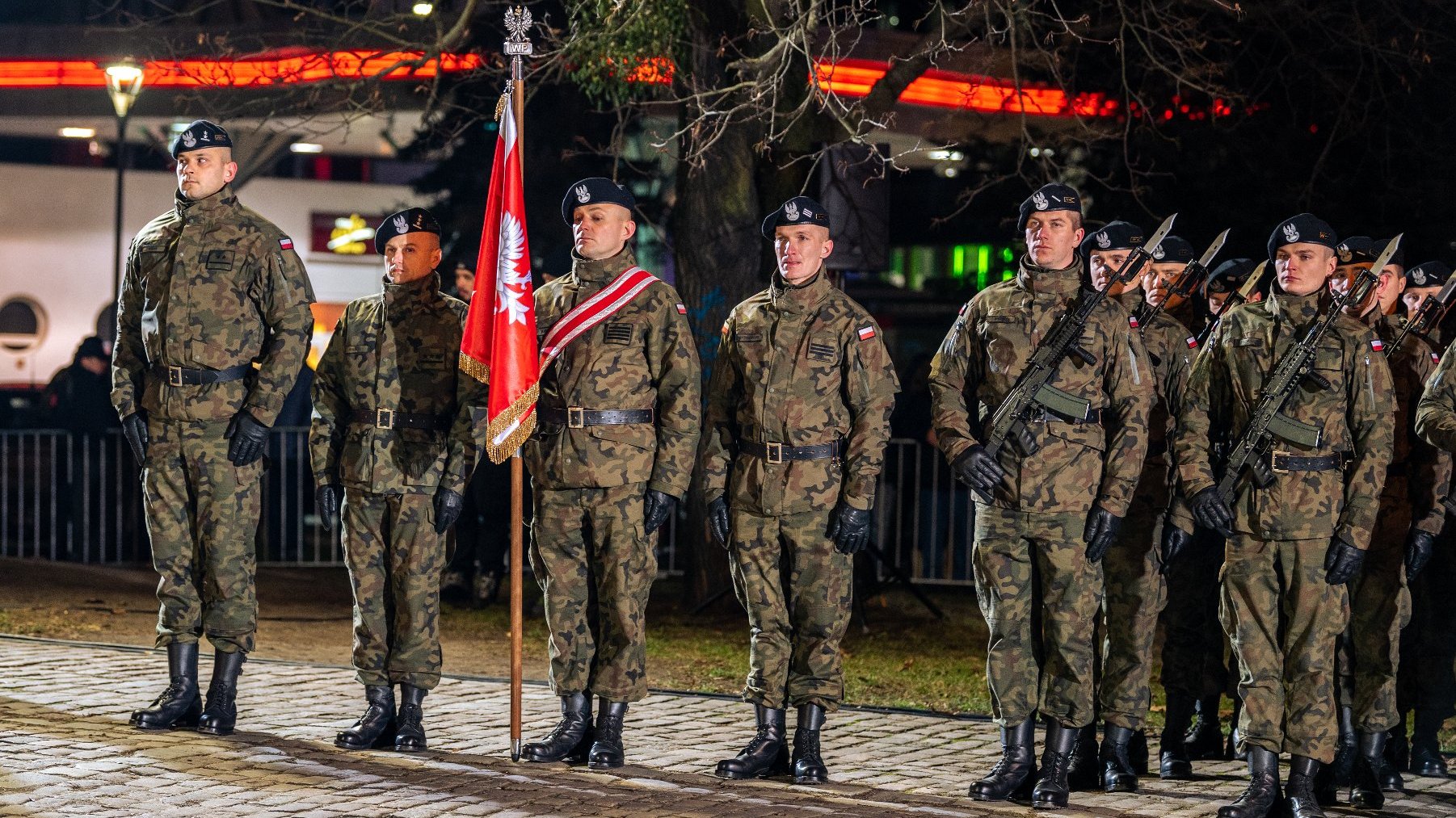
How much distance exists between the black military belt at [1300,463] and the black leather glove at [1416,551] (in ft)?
2.83

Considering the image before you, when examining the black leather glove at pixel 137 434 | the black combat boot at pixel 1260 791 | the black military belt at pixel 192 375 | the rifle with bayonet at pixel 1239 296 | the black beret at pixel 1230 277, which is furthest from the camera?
the black beret at pixel 1230 277

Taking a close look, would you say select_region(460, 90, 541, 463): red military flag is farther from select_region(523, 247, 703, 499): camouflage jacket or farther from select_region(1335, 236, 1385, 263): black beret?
select_region(1335, 236, 1385, 263): black beret

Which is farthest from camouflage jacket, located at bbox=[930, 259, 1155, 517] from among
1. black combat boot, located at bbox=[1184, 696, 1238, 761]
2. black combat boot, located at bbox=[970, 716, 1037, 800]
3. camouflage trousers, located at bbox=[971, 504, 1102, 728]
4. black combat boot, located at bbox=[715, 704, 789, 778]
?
black combat boot, located at bbox=[1184, 696, 1238, 761]

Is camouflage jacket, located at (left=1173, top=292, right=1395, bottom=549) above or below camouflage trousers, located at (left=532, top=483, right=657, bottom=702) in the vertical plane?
above

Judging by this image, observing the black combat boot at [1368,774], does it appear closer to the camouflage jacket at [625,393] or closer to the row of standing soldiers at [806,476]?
the row of standing soldiers at [806,476]

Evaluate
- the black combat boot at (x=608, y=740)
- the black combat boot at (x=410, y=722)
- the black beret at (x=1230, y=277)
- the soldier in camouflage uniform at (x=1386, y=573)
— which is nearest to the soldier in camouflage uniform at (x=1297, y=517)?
the soldier in camouflage uniform at (x=1386, y=573)

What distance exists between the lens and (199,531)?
26.1ft

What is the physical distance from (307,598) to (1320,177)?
29.1ft

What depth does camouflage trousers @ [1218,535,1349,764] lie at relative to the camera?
688cm

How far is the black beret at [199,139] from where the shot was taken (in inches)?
313

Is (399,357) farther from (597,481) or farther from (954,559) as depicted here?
(954,559)

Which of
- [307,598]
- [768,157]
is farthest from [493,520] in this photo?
[768,157]

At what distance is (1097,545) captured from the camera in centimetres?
703

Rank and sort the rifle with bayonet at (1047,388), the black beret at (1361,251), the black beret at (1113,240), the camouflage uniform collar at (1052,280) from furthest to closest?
the black beret at (1361,251) → the black beret at (1113,240) → the camouflage uniform collar at (1052,280) → the rifle with bayonet at (1047,388)
